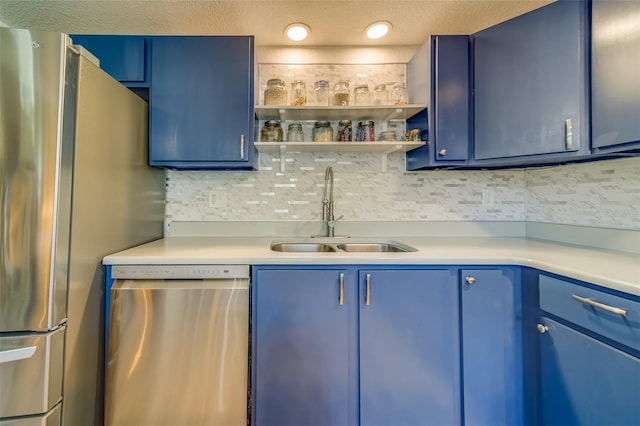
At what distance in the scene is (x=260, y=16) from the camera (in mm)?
1633

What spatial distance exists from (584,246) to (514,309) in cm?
64

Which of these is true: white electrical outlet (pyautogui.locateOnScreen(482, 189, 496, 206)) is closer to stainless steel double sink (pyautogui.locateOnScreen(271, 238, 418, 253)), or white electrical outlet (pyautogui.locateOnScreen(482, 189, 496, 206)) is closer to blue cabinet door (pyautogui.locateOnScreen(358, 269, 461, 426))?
stainless steel double sink (pyautogui.locateOnScreen(271, 238, 418, 253))

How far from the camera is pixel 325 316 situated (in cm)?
125

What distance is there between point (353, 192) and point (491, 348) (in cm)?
114

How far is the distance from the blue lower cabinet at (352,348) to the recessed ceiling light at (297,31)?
145 centimetres

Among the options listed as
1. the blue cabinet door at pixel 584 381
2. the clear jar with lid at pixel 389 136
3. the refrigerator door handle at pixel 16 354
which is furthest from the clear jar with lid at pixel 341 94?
the refrigerator door handle at pixel 16 354

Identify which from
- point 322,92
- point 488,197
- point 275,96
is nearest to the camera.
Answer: point 275,96

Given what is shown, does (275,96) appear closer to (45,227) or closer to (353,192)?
(353,192)

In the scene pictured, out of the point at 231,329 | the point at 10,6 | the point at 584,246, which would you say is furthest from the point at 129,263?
the point at 584,246

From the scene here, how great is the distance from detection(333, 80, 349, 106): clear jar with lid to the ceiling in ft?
1.04

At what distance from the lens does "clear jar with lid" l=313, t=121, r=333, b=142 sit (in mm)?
1753

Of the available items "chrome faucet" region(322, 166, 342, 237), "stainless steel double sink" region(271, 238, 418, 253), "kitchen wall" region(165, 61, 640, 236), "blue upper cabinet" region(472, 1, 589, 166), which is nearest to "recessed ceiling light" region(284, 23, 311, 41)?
"kitchen wall" region(165, 61, 640, 236)

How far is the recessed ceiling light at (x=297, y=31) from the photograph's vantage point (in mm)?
1714

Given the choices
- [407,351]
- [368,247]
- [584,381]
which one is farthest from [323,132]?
[584,381]
